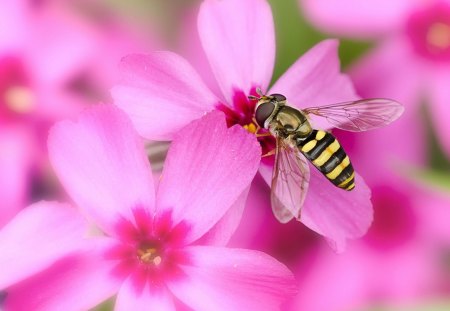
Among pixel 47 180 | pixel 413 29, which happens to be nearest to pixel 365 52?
pixel 413 29

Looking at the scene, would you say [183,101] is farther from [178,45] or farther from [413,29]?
[413,29]

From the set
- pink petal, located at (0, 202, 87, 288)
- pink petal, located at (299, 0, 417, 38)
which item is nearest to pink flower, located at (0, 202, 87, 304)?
pink petal, located at (0, 202, 87, 288)

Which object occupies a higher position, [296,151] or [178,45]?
[178,45]

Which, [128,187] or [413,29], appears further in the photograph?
[413,29]

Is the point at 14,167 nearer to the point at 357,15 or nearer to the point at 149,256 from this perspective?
the point at 149,256

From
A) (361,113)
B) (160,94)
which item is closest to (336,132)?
(361,113)

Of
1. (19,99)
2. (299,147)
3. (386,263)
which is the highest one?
(19,99)

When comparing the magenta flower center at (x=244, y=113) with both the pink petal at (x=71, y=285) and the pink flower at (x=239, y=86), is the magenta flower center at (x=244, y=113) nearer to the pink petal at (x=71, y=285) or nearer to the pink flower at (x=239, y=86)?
the pink flower at (x=239, y=86)
